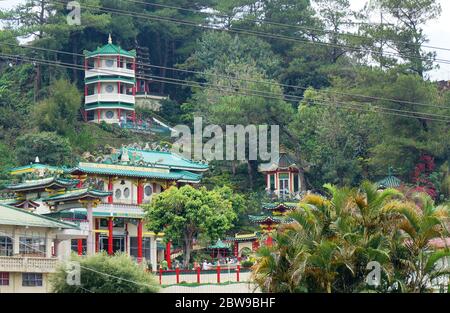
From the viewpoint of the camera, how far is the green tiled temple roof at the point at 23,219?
56281 millimetres

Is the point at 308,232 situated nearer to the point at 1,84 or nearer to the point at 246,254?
the point at 246,254

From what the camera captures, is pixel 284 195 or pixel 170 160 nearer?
pixel 170 160

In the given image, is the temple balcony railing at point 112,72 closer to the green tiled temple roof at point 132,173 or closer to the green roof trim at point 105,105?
the green roof trim at point 105,105

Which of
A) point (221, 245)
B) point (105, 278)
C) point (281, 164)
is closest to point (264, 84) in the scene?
point (281, 164)

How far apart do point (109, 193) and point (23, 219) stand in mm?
14337

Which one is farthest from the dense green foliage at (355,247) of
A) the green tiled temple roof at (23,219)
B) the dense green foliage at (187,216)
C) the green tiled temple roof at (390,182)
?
the green tiled temple roof at (390,182)

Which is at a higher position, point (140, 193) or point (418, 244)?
point (140, 193)

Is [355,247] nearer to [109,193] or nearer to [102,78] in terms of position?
[109,193]

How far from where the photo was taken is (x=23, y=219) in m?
57.1

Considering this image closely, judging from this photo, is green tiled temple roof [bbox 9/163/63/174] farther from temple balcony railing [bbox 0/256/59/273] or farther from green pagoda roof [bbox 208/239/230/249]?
temple balcony railing [bbox 0/256/59/273]

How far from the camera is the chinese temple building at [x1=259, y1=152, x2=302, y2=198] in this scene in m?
95.4

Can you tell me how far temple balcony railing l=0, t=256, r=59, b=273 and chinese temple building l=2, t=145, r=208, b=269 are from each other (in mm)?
13866

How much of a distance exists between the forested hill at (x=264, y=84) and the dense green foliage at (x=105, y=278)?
30172 millimetres

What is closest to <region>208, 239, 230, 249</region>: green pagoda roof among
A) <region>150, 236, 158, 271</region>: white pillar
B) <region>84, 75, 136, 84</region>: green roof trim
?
<region>150, 236, 158, 271</region>: white pillar
